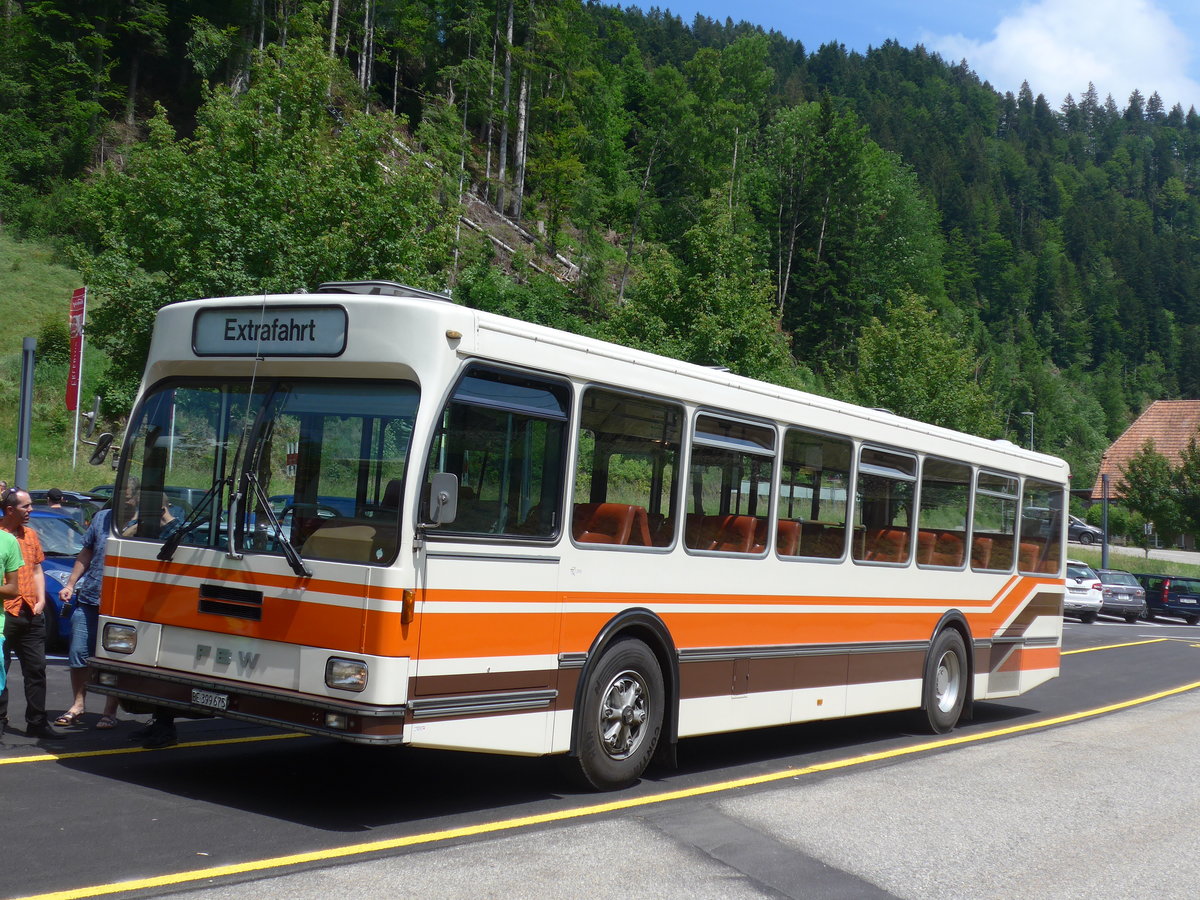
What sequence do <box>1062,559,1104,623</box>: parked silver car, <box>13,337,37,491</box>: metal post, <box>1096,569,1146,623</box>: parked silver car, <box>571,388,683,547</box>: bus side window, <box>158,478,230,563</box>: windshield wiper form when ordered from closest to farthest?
<box>158,478,230,563</box>: windshield wiper < <box>571,388,683,547</box>: bus side window < <box>13,337,37,491</box>: metal post < <box>1062,559,1104,623</box>: parked silver car < <box>1096,569,1146,623</box>: parked silver car

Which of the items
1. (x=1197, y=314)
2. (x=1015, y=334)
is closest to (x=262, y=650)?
(x=1015, y=334)

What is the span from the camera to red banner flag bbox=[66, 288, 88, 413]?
1807cm

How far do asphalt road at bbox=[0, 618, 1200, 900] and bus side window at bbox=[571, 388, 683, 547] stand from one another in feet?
5.82

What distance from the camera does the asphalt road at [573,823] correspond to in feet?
19.3

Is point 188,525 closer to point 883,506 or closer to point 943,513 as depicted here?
point 883,506

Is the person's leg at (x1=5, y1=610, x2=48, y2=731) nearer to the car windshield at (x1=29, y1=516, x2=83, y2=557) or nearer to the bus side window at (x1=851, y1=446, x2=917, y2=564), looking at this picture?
the car windshield at (x1=29, y1=516, x2=83, y2=557)

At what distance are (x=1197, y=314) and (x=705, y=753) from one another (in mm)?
167482

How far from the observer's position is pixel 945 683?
42.2 ft

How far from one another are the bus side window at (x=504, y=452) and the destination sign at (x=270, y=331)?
0.83m

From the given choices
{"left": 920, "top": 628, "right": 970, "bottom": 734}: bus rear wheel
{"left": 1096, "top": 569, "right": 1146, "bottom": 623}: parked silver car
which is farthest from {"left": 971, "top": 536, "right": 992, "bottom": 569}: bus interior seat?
{"left": 1096, "top": 569, "right": 1146, "bottom": 623}: parked silver car

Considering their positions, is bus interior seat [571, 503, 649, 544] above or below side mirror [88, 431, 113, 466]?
below

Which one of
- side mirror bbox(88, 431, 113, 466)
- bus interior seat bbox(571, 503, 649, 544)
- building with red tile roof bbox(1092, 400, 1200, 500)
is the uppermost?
building with red tile roof bbox(1092, 400, 1200, 500)

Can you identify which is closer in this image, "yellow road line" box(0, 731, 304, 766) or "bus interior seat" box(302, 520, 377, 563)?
"bus interior seat" box(302, 520, 377, 563)

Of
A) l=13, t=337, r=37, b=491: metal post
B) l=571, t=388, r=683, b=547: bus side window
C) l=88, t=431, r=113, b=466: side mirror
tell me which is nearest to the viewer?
l=88, t=431, r=113, b=466: side mirror
